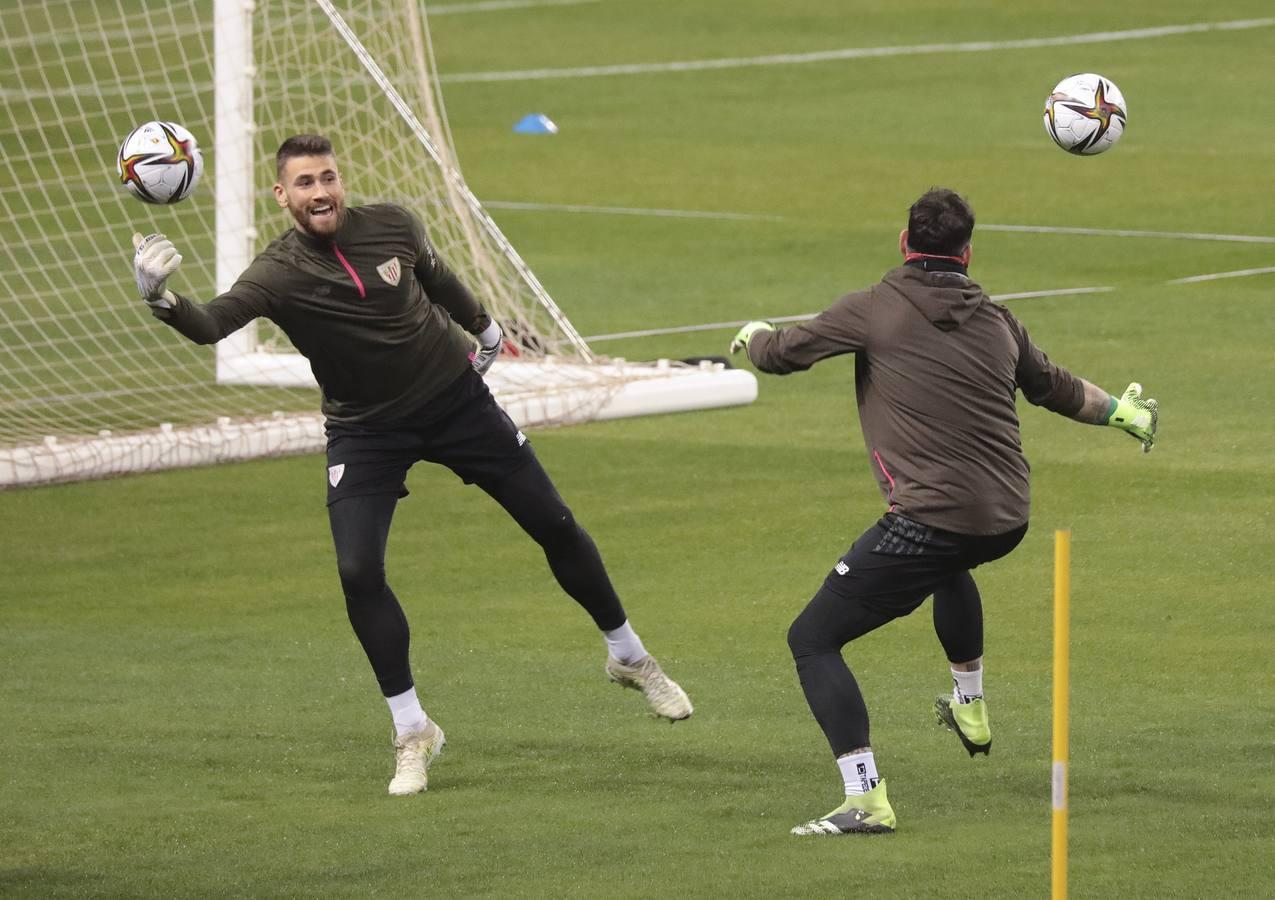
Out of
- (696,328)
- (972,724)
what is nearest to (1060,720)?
(972,724)

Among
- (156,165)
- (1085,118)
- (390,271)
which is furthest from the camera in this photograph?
(1085,118)

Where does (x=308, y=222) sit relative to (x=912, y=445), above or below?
above

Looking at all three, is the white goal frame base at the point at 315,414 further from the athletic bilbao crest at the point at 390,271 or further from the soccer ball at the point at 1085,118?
the athletic bilbao crest at the point at 390,271

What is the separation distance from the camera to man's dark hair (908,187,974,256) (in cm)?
750

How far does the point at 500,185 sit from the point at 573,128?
3.92 m

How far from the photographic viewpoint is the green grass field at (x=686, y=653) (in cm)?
738

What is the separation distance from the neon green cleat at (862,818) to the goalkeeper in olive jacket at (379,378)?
149cm

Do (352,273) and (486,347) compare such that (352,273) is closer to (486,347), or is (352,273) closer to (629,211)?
(486,347)

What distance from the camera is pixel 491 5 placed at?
40.5 metres

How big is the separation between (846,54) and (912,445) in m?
26.8

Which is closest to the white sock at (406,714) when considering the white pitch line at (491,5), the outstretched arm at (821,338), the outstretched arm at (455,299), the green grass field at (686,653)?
the green grass field at (686,653)

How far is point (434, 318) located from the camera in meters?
8.62

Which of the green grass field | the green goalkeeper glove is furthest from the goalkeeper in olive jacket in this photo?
the green goalkeeper glove

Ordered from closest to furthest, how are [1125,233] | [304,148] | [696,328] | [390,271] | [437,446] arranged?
1. [304,148]
2. [390,271]
3. [437,446]
4. [696,328]
5. [1125,233]
